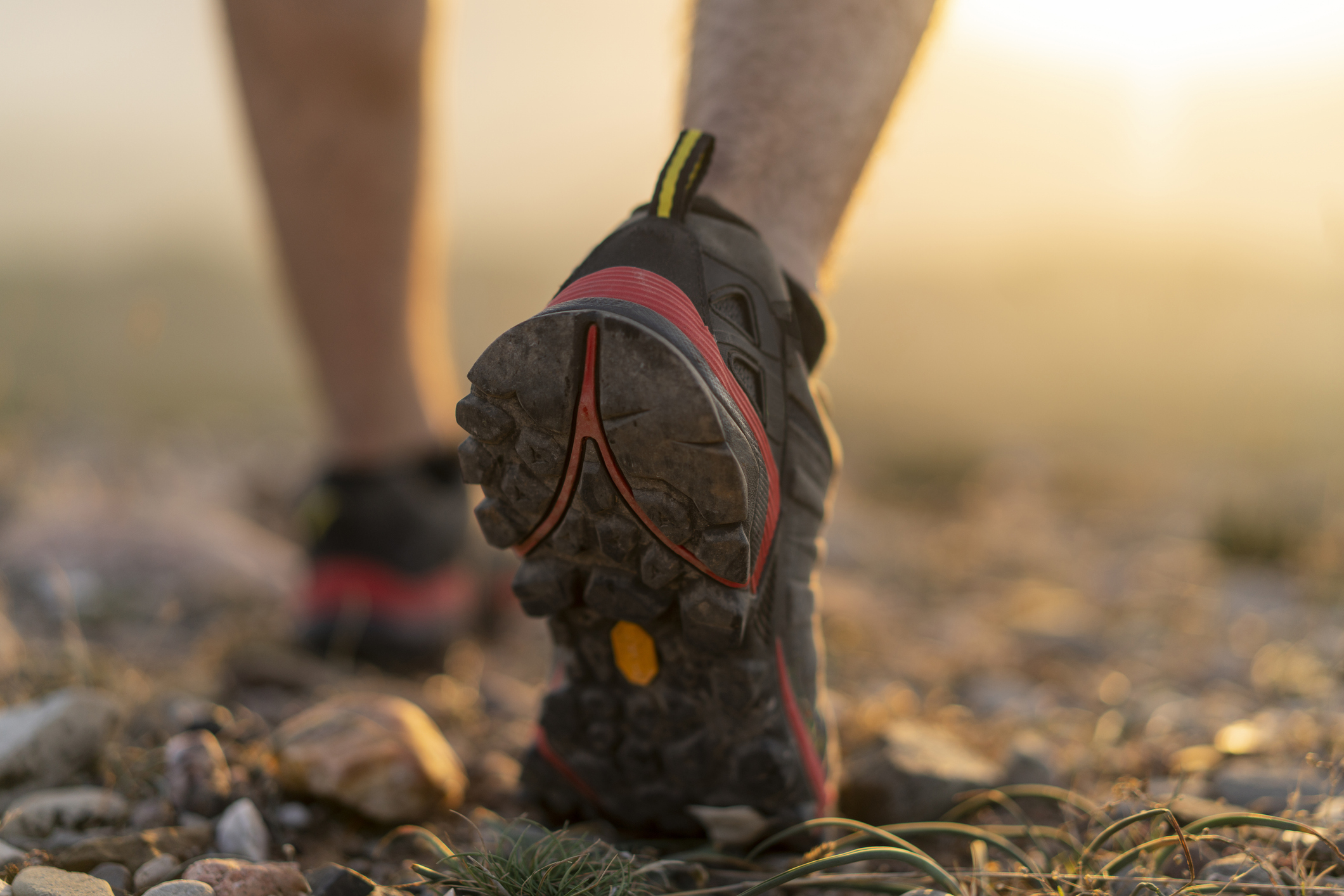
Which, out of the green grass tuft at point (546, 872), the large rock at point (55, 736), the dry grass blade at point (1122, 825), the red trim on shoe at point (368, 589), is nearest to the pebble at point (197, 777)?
the large rock at point (55, 736)

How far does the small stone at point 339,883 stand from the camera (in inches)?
40.6

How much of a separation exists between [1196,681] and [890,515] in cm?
340

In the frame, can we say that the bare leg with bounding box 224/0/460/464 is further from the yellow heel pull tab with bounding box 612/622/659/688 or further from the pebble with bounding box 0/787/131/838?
the yellow heel pull tab with bounding box 612/622/659/688

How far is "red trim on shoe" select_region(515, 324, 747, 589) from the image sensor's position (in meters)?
0.97

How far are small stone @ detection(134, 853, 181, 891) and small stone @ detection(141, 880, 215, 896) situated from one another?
7 centimetres

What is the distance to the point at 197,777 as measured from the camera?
1263 millimetres

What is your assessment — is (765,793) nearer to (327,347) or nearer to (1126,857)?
(1126,857)

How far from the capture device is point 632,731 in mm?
1212

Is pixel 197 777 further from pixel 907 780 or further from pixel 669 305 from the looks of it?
pixel 907 780

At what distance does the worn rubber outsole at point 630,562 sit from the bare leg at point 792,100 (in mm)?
375

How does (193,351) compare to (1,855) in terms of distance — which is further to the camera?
(193,351)

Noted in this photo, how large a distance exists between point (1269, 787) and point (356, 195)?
208 cm

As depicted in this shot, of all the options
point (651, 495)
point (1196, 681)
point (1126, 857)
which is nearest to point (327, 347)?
point (651, 495)

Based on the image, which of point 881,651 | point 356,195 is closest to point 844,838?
point 881,651
